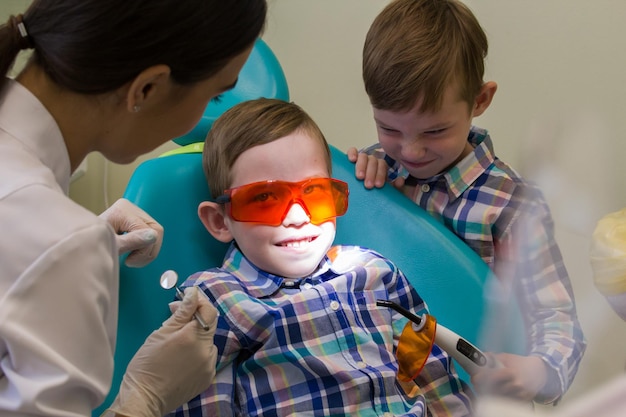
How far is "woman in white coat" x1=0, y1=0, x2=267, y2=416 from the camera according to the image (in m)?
0.83

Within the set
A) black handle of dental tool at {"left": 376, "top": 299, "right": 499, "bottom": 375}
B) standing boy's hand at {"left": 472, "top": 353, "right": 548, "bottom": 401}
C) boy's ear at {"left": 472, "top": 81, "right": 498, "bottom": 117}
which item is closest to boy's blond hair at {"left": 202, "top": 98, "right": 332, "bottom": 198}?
boy's ear at {"left": 472, "top": 81, "right": 498, "bottom": 117}

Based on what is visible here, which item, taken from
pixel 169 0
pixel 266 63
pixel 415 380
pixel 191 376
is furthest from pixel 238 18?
pixel 266 63

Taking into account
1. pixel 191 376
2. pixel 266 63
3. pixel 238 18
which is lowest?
pixel 191 376

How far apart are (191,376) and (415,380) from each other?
0.51 m

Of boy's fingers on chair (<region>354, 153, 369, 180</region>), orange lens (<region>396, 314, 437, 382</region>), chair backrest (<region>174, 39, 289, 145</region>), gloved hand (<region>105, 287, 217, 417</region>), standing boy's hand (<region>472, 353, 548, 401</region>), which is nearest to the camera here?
standing boy's hand (<region>472, 353, 548, 401</region>)

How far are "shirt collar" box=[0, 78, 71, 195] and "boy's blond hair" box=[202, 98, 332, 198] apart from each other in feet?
1.86

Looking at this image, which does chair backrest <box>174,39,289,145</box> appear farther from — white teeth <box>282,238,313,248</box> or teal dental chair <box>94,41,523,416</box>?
white teeth <box>282,238,313,248</box>

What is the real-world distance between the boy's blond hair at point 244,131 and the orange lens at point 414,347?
0.44m

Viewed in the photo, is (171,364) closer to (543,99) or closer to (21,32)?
(21,32)

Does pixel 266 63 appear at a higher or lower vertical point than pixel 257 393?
higher

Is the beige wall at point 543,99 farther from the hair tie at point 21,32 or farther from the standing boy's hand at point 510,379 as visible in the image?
the hair tie at point 21,32

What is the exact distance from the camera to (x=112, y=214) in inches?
57.8

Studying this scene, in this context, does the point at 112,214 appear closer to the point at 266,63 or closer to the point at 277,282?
the point at 277,282

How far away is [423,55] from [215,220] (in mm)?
598
